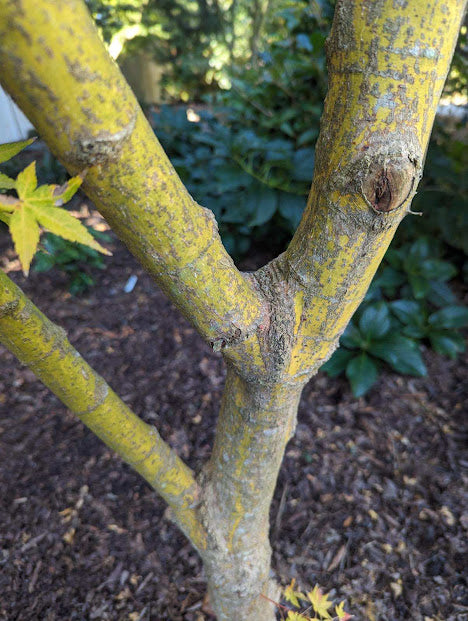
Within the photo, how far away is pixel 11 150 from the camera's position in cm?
54

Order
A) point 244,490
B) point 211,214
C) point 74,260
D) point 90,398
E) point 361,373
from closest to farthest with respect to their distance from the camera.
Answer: point 211,214 < point 90,398 < point 244,490 < point 361,373 < point 74,260

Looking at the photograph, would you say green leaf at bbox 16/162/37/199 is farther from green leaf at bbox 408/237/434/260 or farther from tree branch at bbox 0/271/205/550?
green leaf at bbox 408/237/434/260

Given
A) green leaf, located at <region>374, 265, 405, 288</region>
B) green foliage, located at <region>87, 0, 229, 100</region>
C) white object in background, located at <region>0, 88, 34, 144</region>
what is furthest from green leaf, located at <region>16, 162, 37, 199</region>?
green foliage, located at <region>87, 0, 229, 100</region>

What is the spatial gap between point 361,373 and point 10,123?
461cm

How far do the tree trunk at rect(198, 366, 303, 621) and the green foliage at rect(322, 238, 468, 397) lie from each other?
3.11ft

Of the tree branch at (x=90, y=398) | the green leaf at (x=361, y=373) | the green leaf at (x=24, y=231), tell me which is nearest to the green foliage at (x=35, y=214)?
the green leaf at (x=24, y=231)

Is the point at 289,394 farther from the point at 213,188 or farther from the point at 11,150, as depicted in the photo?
the point at 213,188

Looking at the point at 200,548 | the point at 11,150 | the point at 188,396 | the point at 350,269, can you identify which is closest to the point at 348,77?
the point at 350,269

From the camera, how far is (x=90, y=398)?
32.6 inches

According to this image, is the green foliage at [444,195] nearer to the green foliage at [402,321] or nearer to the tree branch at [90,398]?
the green foliage at [402,321]

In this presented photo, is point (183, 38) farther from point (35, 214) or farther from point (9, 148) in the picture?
point (35, 214)

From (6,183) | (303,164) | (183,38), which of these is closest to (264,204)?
(303,164)

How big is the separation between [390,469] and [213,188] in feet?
5.44

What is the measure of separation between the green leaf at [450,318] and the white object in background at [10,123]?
439 centimetres
